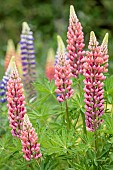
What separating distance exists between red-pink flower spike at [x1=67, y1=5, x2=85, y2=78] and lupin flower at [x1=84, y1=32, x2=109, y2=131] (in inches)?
11.9

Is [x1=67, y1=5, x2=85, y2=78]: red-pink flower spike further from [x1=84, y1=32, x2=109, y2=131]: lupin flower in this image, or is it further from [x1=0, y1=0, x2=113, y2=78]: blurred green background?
[x1=0, y1=0, x2=113, y2=78]: blurred green background

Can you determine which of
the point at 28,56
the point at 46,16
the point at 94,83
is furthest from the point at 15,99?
the point at 46,16

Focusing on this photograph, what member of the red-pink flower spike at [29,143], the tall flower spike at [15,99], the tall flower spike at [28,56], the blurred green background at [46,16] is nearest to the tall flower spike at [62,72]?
the tall flower spike at [15,99]

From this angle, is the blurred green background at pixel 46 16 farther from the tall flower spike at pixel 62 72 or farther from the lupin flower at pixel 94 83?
the lupin flower at pixel 94 83

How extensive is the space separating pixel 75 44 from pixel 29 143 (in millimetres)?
981

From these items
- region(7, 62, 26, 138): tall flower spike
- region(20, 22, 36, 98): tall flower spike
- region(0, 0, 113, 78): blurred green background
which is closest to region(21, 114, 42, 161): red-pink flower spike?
region(7, 62, 26, 138): tall flower spike

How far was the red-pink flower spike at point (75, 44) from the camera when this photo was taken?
14.0 ft

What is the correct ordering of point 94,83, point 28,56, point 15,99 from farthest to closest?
point 28,56, point 15,99, point 94,83

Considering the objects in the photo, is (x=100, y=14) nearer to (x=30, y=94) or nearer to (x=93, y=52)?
(x=30, y=94)

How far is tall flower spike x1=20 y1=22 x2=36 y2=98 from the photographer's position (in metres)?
6.82

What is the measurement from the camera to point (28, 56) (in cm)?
695

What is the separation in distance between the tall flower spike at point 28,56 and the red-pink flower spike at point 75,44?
94.6 inches

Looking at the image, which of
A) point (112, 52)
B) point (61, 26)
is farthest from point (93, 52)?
point (61, 26)

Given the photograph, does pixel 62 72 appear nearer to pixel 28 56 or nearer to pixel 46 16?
pixel 28 56
